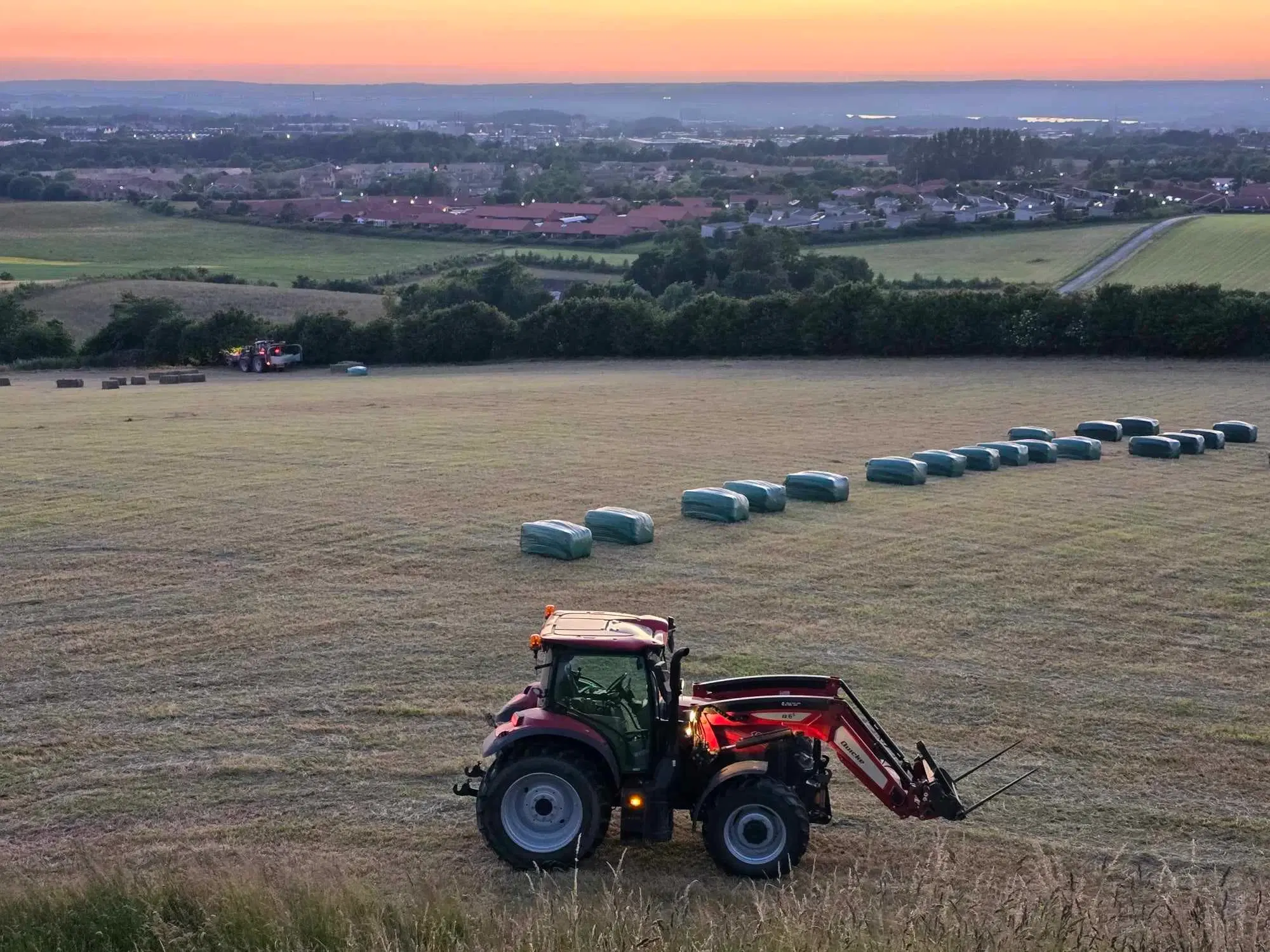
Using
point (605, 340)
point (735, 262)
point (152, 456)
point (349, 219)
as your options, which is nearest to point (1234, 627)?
point (152, 456)

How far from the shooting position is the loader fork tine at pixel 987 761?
42.2 ft

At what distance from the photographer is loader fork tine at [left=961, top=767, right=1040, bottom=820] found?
11.7 metres

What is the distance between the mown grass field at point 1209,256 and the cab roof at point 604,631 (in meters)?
63.8

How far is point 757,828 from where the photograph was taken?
11070 mm

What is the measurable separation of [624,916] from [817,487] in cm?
1941

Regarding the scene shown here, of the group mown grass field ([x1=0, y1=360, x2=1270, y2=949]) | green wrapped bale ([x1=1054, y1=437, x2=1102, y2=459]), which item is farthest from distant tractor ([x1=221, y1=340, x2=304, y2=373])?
green wrapped bale ([x1=1054, y1=437, x2=1102, y2=459])

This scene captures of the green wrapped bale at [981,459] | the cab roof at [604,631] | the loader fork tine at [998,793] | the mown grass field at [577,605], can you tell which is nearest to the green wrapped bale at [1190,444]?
the mown grass field at [577,605]

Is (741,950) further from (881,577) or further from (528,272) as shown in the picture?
(528,272)

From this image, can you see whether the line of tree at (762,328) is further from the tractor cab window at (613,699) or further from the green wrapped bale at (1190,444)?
the tractor cab window at (613,699)

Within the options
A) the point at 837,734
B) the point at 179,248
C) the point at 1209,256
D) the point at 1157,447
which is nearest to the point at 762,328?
the point at 1157,447

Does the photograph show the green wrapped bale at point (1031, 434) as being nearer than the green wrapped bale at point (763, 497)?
No

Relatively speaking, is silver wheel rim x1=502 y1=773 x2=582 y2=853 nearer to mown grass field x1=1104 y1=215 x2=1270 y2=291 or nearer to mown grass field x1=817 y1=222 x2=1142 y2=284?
mown grass field x1=1104 y1=215 x2=1270 y2=291

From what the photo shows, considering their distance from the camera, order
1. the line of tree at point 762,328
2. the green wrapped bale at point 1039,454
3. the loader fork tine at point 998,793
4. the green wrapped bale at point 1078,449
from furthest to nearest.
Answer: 1. the line of tree at point 762,328
2. the green wrapped bale at point 1078,449
3. the green wrapped bale at point 1039,454
4. the loader fork tine at point 998,793

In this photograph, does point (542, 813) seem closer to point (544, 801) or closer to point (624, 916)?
Answer: point (544, 801)
